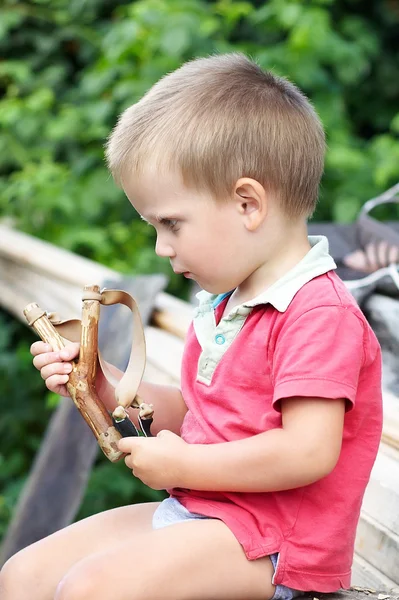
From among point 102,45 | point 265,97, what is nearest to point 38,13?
point 102,45

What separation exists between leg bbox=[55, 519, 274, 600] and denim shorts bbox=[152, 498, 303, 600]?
0.09 ft

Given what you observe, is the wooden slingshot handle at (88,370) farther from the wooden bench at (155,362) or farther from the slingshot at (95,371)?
the wooden bench at (155,362)

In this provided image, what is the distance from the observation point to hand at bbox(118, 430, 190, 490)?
4.53ft

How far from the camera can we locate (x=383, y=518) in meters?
1.74

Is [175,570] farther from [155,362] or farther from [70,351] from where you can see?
[155,362]

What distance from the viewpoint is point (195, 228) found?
142 centimetres

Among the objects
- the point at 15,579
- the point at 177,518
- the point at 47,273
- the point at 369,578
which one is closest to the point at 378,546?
the point at 369,578

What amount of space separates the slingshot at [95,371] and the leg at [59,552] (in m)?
Answer: 0.19

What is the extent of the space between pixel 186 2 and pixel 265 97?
402cm

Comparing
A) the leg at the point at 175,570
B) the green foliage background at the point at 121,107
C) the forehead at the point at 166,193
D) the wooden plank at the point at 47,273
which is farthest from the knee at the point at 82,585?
the green foliage background at the point at 121,107

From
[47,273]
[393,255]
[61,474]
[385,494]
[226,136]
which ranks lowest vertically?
[61,474]

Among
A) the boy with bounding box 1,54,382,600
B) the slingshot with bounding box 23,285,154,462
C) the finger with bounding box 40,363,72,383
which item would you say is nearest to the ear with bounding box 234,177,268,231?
the boy with bounding box 1,54,382,600

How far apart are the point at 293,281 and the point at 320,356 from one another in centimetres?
16

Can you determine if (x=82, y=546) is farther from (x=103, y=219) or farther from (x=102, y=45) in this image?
(x=102, y=45)
